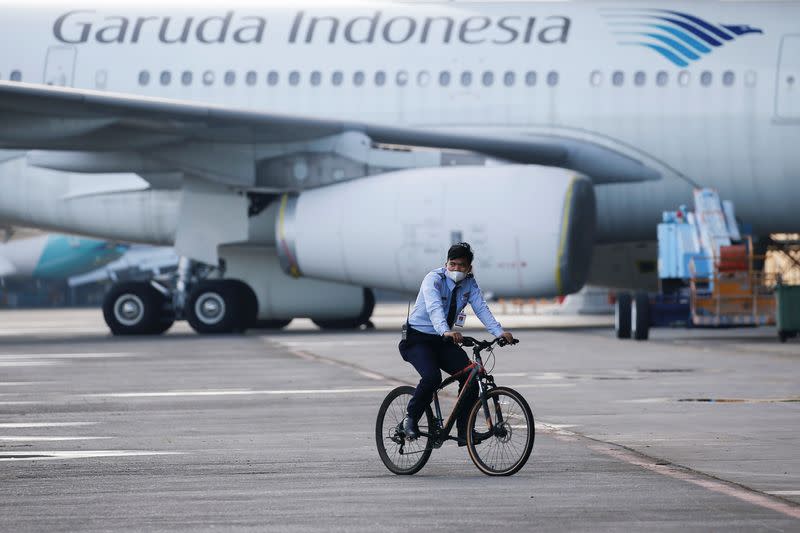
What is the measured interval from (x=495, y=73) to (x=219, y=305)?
564 cm

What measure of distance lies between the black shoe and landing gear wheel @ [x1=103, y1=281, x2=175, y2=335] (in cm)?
1617

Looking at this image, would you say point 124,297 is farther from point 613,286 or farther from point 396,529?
point 396,529

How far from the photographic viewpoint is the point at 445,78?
80.4 ft

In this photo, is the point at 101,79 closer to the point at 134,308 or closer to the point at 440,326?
the point at 134,308

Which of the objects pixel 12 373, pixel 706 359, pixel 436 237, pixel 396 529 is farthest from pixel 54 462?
pixel 436 237

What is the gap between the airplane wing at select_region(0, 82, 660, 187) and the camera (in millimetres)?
21922

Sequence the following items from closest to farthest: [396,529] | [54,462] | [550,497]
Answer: [396,529]
[550,497]
[54,462]

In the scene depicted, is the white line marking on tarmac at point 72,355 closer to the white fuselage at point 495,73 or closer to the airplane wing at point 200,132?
the airplane wing at point 200,132

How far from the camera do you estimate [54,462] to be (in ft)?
31.2

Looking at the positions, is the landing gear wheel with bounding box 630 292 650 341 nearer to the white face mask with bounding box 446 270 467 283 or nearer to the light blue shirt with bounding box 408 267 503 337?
the light blue shirt with bounding box 408 267 503 337

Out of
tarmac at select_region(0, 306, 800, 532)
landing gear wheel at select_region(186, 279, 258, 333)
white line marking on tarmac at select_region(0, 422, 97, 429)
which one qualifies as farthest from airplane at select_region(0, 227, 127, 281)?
white line marking on tarmac at select_region(0, 422, 97, 429)

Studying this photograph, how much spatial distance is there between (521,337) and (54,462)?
1527 centimetres

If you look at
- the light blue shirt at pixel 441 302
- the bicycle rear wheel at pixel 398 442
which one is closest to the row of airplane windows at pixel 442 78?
the light blue shirt at pixel 441 302

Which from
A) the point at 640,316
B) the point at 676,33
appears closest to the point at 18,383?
the point at 640,316
